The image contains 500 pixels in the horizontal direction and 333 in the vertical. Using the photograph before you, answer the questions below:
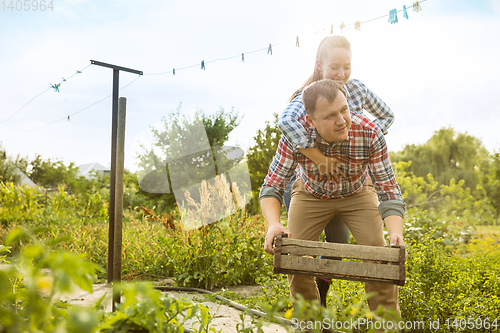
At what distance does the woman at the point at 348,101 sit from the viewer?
2084 mm

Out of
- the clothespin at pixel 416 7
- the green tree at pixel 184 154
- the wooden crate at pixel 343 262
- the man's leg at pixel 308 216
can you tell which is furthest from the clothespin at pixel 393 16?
the green tree at pixel 184 154

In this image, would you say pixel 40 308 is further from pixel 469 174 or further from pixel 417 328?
pixel 469 174

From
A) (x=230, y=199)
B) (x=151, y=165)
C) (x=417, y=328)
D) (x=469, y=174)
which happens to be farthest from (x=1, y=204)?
(x=469, y=174)

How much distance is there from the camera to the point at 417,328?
2414mm

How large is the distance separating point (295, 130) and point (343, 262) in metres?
0.81

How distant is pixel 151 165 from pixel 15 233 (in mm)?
9593

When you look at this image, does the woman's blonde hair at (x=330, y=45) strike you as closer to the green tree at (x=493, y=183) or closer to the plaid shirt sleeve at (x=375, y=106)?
the plaid shirt sleeve at (x=375, y=106)

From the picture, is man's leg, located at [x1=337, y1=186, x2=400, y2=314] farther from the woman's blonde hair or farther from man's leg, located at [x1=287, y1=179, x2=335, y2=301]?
the woman's blonde hair

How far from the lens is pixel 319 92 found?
1912 millimetres

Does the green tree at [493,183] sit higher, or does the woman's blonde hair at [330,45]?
the woman's blonde hair at [330,45]

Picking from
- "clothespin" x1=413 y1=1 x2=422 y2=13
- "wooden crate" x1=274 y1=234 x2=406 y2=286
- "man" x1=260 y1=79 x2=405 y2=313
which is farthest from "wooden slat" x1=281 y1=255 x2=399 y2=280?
"clothespin" x1=413 y1=1 x2=422 y2=13

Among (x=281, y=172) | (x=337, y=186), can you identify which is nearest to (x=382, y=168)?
(x=337, y=186)

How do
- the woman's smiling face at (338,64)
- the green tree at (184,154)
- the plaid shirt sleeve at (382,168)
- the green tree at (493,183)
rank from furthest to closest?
1. the green tree at (184,154)
2. the green tree at (493,183)
3. the woman's smiling face at (338,64)
4. the plaid shirt sleeve at (382,168)

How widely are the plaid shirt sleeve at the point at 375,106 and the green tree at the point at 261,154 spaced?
535 centimetres
